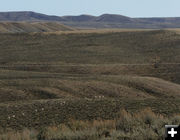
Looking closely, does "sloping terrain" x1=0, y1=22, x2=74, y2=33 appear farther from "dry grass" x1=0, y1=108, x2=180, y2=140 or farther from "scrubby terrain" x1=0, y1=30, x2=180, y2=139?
"dry grass" x1=0, y1=108, x2=180, y2=140

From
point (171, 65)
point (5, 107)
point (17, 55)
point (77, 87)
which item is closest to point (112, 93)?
point (77, 87)

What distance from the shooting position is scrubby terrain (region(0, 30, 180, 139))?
795 inches

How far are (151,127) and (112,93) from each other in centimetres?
2106

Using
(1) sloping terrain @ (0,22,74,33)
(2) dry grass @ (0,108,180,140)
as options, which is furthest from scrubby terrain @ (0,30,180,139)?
(1) sloping terrain @ (0,22,74,33)

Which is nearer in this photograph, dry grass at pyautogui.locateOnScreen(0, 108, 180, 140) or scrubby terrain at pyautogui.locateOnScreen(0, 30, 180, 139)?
dry grass at pyautogui.locateOnScreen(0, 108, 180, 140)

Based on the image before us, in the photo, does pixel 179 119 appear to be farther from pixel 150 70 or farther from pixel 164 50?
pixel 164 50

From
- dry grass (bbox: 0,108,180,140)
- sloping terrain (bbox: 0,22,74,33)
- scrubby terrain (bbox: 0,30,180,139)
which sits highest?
dry grass (bbox: 0,108,180,140)

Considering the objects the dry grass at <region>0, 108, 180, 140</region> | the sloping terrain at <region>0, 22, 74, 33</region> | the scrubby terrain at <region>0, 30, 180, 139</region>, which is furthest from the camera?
the sloping terrain at <region>0, 22, 74, 33</region>

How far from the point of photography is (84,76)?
132ft

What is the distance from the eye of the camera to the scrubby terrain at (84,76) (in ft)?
66.2

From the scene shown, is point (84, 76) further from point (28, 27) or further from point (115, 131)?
point (28, 27)

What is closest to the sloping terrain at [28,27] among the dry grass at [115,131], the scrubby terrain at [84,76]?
the scrubby terrain at [84,76]

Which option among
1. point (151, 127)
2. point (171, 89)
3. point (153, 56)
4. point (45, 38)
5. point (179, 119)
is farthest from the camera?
point (45, 38)

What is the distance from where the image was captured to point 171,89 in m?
35.9
